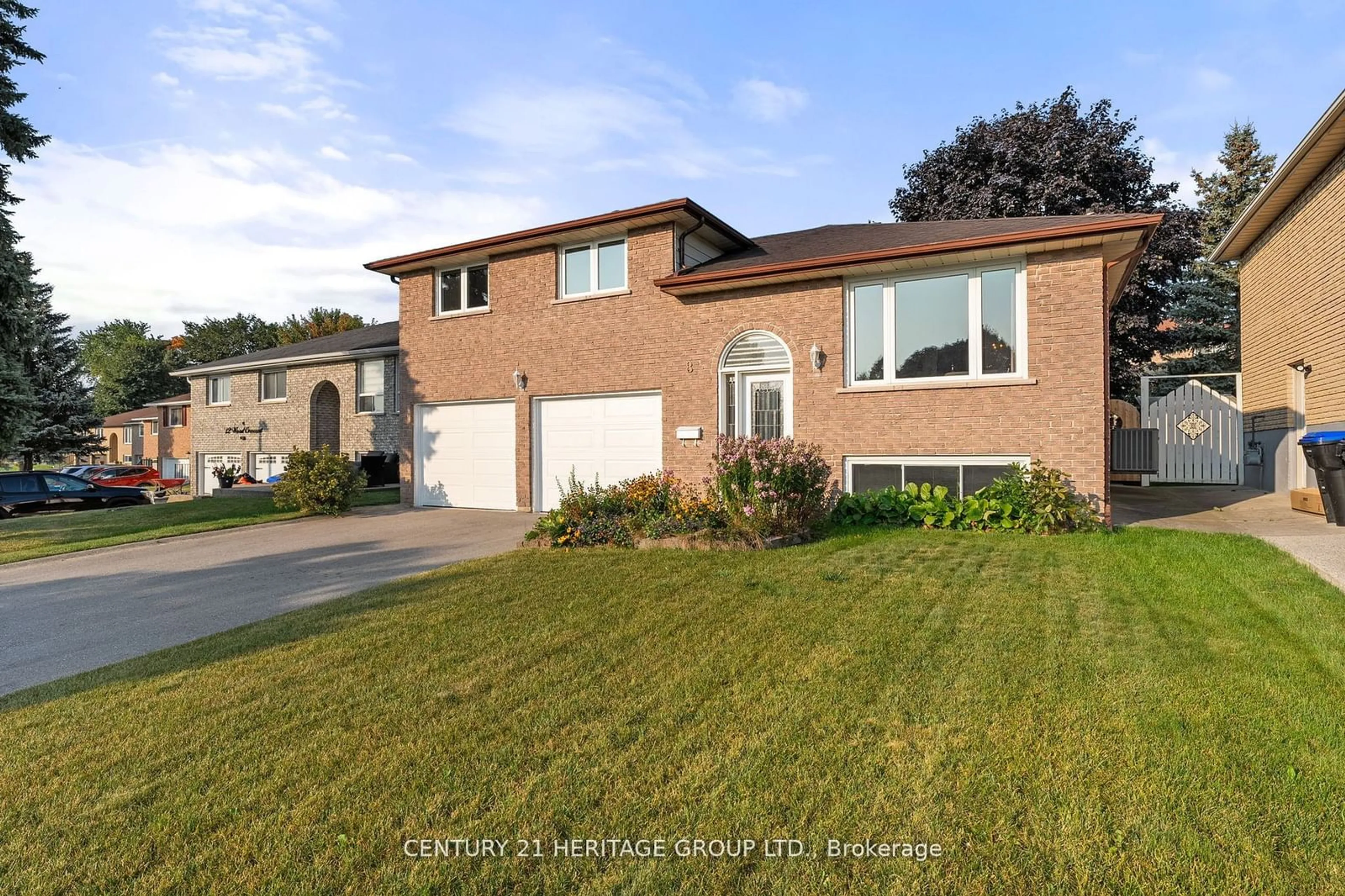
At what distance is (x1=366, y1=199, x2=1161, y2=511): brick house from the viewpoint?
9.12 m

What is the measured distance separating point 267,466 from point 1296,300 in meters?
30.1

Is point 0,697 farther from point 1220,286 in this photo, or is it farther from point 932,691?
point 1220,286

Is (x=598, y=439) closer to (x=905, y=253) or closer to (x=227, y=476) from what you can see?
(x=905, y=253)

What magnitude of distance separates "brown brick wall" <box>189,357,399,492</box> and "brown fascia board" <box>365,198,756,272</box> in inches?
308

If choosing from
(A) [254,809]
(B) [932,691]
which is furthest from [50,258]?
(B) [932,691]

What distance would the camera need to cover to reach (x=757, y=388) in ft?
36.9

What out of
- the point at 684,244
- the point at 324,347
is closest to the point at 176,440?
the point at 324,347

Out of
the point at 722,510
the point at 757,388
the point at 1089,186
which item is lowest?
the point at 722,510

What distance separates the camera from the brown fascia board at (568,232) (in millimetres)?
11438

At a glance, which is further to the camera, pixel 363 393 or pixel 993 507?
pixel 363 393

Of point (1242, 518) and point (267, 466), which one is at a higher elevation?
point (267, 466)

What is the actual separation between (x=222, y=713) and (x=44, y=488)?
2023 centimetres

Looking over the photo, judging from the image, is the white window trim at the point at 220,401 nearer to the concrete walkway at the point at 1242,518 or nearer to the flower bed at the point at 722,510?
the flower bed at the point at 722,510

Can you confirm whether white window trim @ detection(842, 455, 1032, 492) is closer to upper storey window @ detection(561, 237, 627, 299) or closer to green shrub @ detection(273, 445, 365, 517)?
upper storey window @ detection(561, 237, 627, 299)
